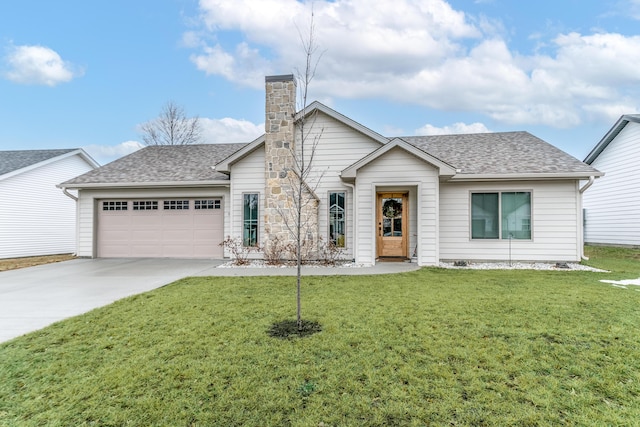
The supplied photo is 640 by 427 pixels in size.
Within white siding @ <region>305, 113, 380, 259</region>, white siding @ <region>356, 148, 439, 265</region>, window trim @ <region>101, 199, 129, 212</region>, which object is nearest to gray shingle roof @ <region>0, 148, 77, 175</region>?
window trim @ <region>101, 199, 129, 212</region>

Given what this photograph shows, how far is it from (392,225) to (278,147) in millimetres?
4843

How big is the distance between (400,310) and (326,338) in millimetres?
1679

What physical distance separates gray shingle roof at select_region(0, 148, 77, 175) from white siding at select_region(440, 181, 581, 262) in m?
18.6

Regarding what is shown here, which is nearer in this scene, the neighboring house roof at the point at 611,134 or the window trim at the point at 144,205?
the window trim at the point at 144,205

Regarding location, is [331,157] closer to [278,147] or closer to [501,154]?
[278,147]

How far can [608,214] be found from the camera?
16.0 m

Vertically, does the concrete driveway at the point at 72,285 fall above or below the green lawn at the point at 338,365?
below

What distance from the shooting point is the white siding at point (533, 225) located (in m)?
10.4

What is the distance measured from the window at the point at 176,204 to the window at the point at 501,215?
421 inches

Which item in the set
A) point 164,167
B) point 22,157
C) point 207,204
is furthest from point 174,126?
point 207,204

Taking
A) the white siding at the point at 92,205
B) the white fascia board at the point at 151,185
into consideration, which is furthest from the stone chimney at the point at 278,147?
the white siding at the point at 92,205

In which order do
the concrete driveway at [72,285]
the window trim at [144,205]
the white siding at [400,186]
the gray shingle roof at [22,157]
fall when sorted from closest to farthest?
1. the concrete driveway at [72,285]
2. the white siding at [400,186]
3. the window trim at [144,205]
4. the gray shingle roof at [22,157]

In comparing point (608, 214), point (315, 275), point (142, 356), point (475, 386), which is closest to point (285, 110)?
point (315, 275)

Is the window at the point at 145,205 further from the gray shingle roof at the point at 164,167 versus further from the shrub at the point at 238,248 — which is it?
the shrub at the point at 238,248
